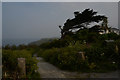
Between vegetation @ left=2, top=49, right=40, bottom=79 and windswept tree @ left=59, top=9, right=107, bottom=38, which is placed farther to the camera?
windswept tree @ left=59, top=9, right=107, bottom=38

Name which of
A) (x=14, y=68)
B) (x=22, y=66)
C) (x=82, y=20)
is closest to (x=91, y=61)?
(x=22, y=66)

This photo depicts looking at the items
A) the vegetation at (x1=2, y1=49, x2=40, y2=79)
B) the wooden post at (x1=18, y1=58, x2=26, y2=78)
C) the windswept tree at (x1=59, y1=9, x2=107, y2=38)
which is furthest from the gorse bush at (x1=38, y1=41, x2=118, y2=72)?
the windswept tree at (x1=59, y1=9, x2=107, y2=38)

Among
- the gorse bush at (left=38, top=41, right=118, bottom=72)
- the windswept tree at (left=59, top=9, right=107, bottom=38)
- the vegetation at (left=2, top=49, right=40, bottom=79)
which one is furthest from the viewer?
the windswept tree at (left=59, top=9, right=107, bottom=38)

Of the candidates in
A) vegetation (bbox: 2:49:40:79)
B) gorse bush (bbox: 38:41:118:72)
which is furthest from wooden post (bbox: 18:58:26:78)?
gorse bush (bbox: 38:41:118:72)

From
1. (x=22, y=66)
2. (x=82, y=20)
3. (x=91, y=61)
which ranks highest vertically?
(x=82, y=20)

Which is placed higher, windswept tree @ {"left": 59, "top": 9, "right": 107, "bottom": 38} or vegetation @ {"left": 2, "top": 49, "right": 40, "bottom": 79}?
windswept tree @ {"left": 59, "top": 9, "right": 107, "bottom": 38}

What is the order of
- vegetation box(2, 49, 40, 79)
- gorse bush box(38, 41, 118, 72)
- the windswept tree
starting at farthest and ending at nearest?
the windswept tree
gorse bush box(38, 41, 118, 72)
vegetation box(2, 49, 40, 79)

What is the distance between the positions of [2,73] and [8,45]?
4.75 meters

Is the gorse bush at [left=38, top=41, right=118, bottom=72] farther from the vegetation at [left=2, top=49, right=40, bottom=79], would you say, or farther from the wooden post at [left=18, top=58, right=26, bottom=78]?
the wooden post at [left=18, top=58, right=26, bottom=78]

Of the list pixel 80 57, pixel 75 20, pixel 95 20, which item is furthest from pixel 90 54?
pixel 95 20

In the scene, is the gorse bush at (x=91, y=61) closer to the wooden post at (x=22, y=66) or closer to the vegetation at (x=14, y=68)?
the vegetation at (x=14, y=68)

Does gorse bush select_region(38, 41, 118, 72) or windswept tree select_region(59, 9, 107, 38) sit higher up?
windswept tree select_region(59, 9, 107, 38)

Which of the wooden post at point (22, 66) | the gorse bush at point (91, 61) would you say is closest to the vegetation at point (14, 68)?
the wooden post at point (22, 66)

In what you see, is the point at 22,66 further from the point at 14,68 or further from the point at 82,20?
the point at 82,20
